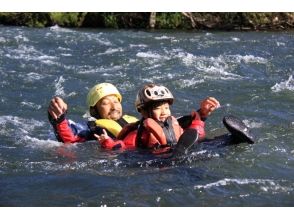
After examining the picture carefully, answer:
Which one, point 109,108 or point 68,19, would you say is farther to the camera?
point 68,19

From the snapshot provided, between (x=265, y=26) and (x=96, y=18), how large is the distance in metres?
4.92

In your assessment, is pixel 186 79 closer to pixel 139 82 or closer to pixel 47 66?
pixel 139 82

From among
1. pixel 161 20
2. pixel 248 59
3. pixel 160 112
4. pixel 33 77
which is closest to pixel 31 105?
pixel 33 77

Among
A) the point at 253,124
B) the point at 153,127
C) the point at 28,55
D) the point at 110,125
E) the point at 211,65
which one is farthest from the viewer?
the point at 28,55

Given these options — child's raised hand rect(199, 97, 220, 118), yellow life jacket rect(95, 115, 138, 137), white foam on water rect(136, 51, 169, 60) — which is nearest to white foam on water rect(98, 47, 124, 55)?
white foam on water rect(136, 51, 169, 60)

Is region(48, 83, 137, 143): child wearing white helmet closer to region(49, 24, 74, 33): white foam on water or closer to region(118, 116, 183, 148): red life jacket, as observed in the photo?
region(118, 116, 183, 148): red life jacket

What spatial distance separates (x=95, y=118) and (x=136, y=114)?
1.50m

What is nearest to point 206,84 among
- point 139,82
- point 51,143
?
point 139,82

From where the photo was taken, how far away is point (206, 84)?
34.0ft

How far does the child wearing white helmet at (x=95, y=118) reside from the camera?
7.05 metres

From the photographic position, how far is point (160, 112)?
6.54m

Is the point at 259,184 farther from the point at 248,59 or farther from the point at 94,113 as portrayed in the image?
the point at 248,59

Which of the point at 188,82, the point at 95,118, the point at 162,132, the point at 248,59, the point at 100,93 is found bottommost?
the point at 188,82

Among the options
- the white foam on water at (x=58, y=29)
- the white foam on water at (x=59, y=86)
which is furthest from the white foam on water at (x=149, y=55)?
the white foam on water at (x=58, y=29)
